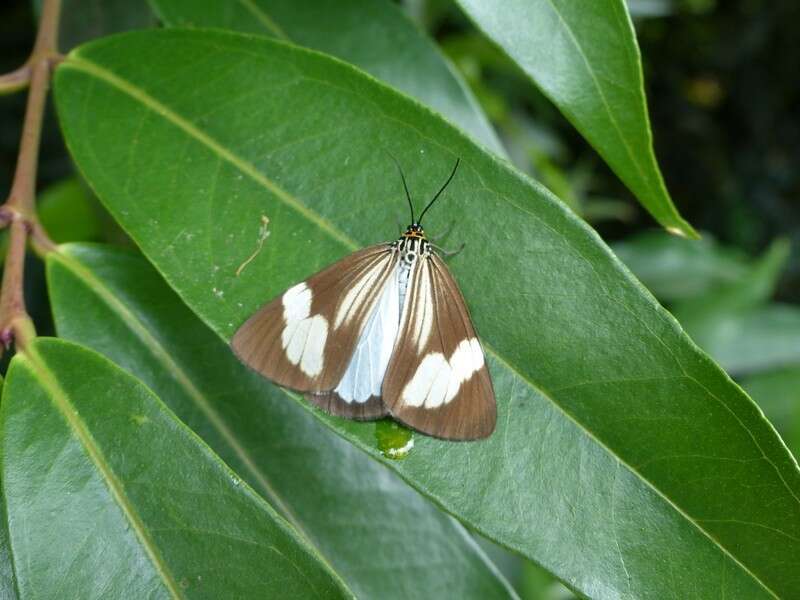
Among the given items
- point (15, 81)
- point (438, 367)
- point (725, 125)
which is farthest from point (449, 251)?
point (725, 125)

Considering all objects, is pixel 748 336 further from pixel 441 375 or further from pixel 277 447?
pixel 277 447

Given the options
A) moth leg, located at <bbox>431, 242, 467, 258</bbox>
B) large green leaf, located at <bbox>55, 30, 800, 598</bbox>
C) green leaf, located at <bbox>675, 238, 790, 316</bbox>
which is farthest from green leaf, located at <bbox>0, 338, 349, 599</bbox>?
green leaf, located at <bbox>675, 238, 790, 316</bbox>

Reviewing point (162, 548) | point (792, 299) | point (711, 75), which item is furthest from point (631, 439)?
point (711, 75)

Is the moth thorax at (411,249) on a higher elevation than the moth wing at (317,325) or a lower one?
higher

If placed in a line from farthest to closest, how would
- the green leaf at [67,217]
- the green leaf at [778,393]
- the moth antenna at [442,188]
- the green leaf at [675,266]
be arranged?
the green leaf at [675,266], the green leaf at [778,393], the green leaf at [67,217], the moth antenna at [442,188]

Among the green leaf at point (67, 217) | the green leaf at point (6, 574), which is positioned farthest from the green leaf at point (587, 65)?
the green leaf at point (67, 217)

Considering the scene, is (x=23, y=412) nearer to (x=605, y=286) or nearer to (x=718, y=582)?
(x=605, y=286)

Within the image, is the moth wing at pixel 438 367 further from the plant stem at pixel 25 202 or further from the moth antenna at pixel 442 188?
the plant stem at pixel 25 202

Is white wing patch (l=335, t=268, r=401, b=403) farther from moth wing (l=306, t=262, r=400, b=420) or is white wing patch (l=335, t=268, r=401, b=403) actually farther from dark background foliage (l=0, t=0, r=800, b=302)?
dark background foliage (l=0, t=0, r=800, b=302)
